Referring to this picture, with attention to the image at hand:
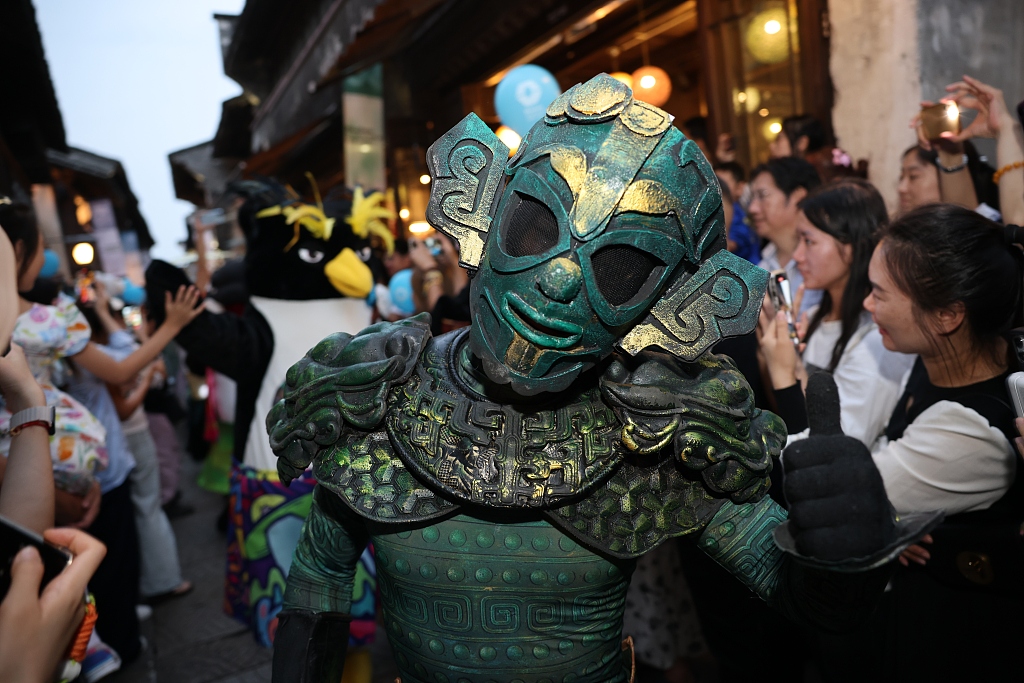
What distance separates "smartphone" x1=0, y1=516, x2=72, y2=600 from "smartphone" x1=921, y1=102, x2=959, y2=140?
270cm

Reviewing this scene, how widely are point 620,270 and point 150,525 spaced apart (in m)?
3.76

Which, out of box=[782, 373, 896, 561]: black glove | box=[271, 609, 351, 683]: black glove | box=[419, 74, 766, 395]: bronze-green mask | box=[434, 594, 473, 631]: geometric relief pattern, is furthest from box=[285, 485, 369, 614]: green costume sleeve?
box=[782, 373, 896, 561]: black glove

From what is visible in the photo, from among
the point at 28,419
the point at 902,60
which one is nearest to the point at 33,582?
the point at 28,419

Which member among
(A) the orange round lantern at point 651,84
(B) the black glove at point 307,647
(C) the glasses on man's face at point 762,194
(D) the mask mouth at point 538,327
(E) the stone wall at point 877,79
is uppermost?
(A) the orange round lantern at point 651,84

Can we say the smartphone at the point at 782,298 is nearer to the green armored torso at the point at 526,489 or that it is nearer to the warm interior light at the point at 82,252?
the green armored torso at the point at 526,489

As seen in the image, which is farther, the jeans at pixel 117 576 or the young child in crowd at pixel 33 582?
the jeans at pixel 117 576

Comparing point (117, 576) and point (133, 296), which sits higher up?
point (133, 296)

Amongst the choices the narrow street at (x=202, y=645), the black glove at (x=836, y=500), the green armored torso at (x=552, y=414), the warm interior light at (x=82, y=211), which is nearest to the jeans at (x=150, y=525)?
the narrow street at (x=202, y=645)

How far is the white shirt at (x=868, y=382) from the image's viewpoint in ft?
7.26

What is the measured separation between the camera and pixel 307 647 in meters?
1.49

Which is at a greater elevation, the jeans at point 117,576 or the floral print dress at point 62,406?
the floral print dress at point 62,406

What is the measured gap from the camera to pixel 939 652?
1762 millimetres

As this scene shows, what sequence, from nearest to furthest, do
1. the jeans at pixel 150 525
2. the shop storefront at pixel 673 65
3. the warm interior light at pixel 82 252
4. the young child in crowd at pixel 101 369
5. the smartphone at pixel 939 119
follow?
1. the smartphone at pixel 939 119
2. the young child in crowd at pixel 101 369
3. the jeans at pixel 150 525
4. the shop storefront at pixel 673 65
5. the warm interior light at pixel 82 252

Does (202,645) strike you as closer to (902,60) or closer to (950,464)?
(950,464)
